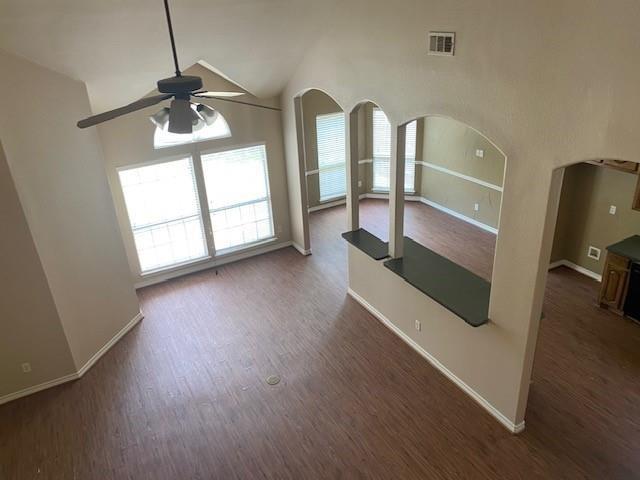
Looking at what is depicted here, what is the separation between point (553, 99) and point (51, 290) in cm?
502

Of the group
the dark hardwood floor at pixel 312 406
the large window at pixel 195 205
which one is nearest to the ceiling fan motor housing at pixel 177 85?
the dark hardwood floor at pixel 312 406

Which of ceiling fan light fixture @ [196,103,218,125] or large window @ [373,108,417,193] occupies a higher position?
ceiling fan light fixture @ [196,103,218,125]

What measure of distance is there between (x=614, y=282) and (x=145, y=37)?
6074 millimetres

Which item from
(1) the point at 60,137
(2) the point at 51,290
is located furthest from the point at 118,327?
(1) the point at 60,137

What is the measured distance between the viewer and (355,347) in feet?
18.8

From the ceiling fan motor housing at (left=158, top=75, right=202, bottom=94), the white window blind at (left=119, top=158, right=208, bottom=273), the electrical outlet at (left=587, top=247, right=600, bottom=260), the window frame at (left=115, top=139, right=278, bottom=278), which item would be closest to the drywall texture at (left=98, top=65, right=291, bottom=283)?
the window frame at (left=115, top=139, right=278, bottom=278)

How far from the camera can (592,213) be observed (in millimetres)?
6570

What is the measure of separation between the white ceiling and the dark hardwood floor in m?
3.19

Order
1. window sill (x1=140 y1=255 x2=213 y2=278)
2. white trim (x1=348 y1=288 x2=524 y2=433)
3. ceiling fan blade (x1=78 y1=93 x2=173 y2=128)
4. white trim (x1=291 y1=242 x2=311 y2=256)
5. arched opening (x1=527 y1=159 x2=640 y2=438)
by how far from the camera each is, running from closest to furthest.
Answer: ceiling fan blade (x1=78 y1=93 x2=173 y2=128) < white trim (x1=348 y1=288 x2=524 y2=433) < arched opening (x1=527 y1=159 x2=640 y2=438) < window sill (x1=140 y1=255 x2=213 y2=278) < white trim (x1=291 y1=242 x2=311 y2=256)

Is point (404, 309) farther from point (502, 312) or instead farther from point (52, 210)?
point (52, 210)

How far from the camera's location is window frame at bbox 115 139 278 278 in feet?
22.3

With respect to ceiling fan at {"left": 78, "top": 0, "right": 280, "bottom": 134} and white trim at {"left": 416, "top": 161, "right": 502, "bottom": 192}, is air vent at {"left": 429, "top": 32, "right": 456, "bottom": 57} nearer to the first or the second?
ceiling fan at {"left": 78, "top": 0, "right": 280, "bottom": 134}

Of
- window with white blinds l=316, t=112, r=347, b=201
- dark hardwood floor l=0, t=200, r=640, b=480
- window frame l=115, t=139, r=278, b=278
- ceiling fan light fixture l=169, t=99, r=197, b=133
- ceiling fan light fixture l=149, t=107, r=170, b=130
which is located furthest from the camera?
window with white blinds l=316, t=112, r=347, b=201

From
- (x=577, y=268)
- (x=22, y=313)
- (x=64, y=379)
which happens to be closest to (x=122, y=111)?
(x=22, y=313)
